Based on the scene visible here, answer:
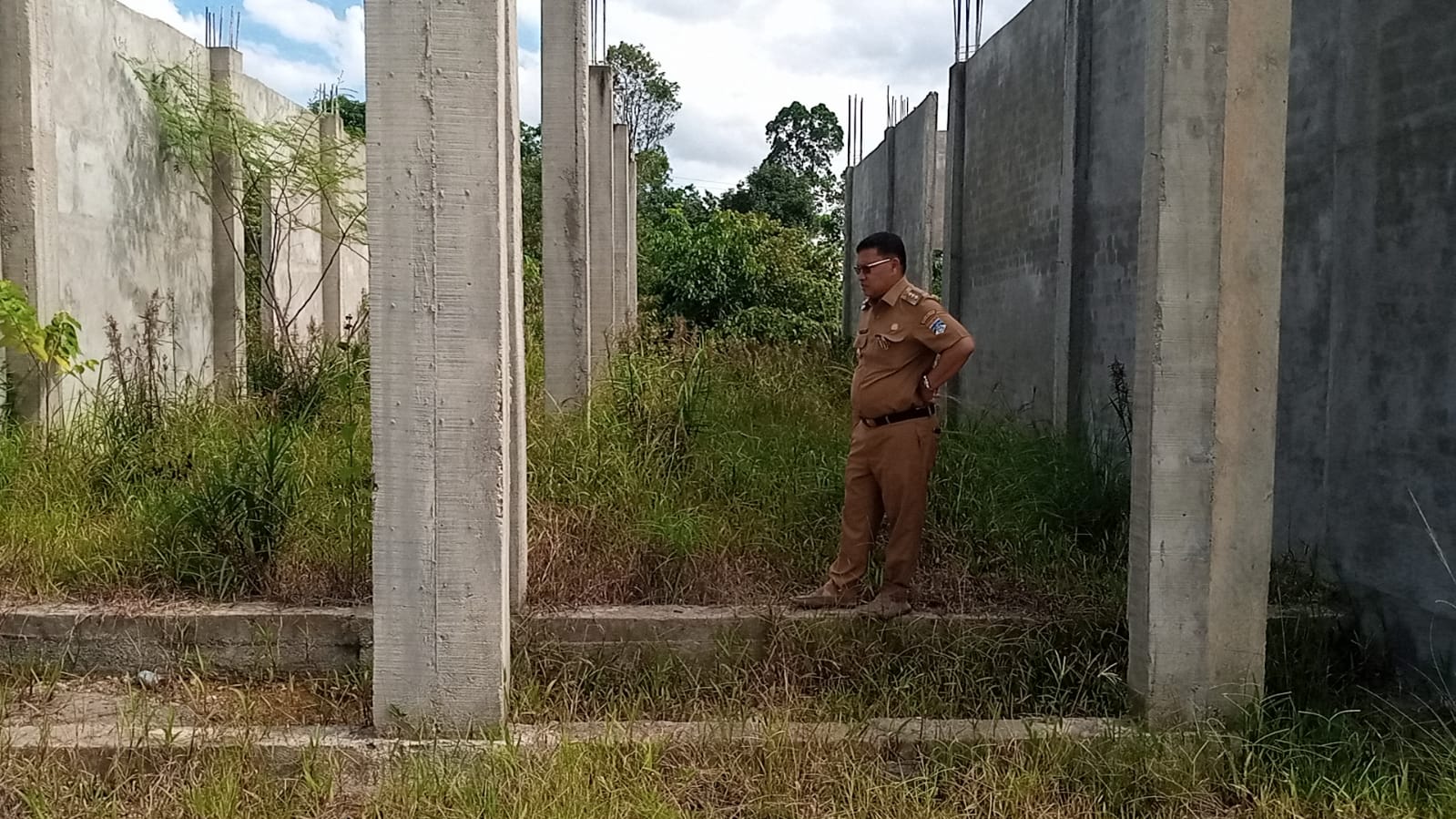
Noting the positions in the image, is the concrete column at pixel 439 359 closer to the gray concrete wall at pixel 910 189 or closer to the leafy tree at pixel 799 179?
the gray concrete wall at pixel 910 189

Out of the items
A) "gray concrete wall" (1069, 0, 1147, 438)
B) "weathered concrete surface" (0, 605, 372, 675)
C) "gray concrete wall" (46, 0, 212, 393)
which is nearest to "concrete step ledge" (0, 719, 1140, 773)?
"weathered concrete surface" (0, 605, 372, 675)

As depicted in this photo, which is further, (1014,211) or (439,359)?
(1014,211)

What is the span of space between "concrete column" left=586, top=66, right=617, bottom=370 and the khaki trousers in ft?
13.5

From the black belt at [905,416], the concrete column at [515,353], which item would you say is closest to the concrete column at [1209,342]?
the black belt at [905,416]

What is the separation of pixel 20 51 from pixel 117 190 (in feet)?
3.95

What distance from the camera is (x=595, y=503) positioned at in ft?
16.0

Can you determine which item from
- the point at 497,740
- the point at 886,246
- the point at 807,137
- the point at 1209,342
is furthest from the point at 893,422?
the point at 807,137

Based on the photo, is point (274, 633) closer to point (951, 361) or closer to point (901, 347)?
point (901, 347)

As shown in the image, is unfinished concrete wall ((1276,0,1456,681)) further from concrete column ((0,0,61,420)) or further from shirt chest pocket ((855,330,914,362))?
concrete column ((0,0,61,420))

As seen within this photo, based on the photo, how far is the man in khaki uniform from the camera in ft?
14.0

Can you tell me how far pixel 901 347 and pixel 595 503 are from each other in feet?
5.11

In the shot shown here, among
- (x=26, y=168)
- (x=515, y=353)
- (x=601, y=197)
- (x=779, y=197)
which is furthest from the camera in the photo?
(x=779, y=197)

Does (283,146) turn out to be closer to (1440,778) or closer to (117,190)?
(117,190)

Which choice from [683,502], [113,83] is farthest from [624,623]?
[113,83]
